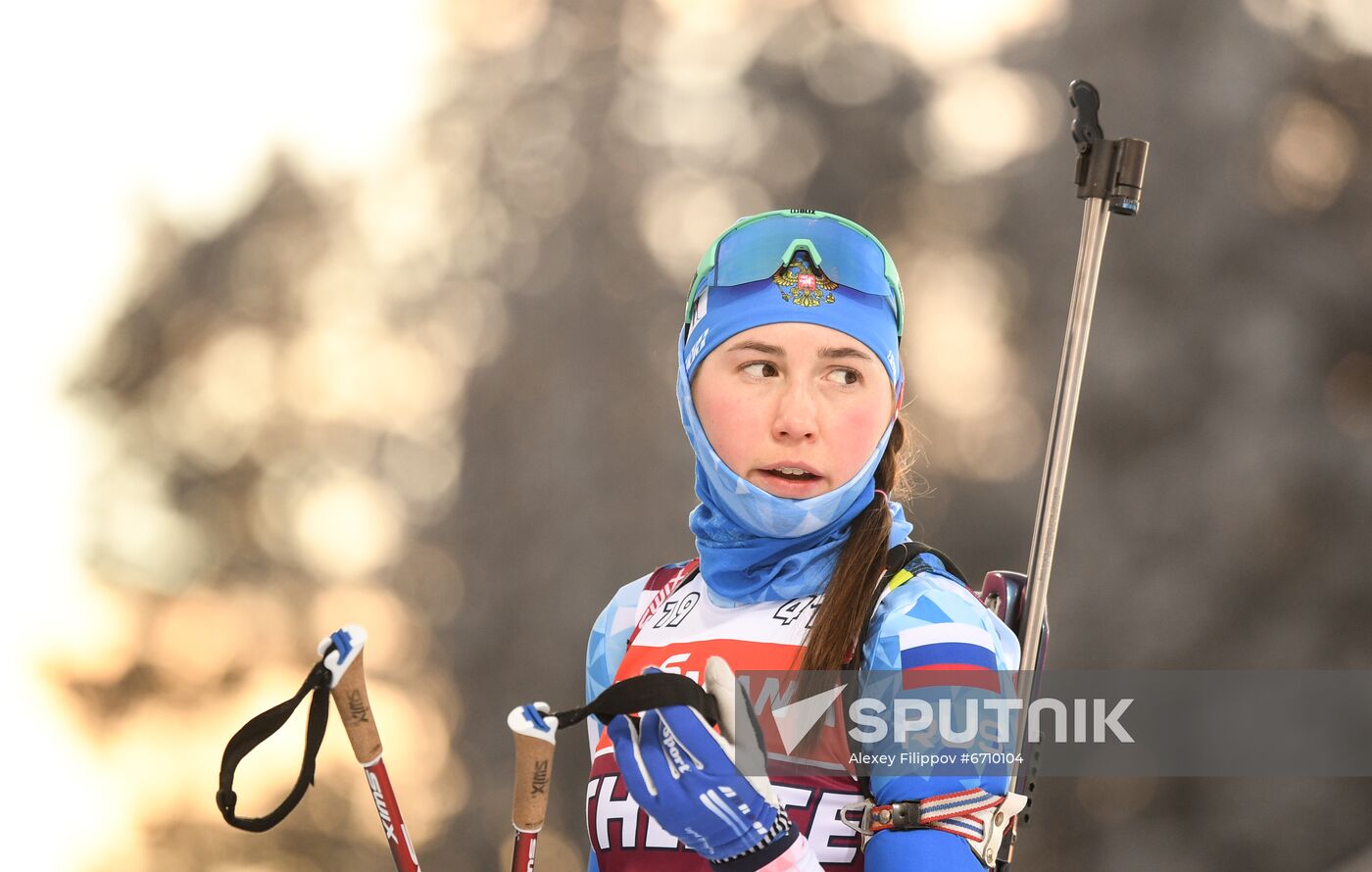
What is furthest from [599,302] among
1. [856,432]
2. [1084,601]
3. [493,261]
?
[856,432]

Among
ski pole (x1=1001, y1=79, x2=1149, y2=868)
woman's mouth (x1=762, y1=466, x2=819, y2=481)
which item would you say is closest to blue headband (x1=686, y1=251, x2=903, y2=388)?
woman's mouth (x1=762, y1=466, x2=819, y2=481)

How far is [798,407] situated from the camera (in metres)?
1.99

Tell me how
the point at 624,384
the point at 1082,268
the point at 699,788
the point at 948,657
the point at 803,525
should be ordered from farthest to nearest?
the point at 624,384, the point at 1082,268, the point at 803,525, the point at 948,657, the point at 699,788

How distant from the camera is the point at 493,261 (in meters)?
7.94

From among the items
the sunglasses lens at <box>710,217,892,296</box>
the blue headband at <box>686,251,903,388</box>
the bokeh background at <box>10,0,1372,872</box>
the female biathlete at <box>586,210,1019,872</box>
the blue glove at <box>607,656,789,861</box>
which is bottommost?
the blue glove at <box>607,656,789,861</box>

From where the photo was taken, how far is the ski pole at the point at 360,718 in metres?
1.97

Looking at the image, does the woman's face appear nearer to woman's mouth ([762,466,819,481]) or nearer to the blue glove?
woman's mouth ([762,466,819,481])

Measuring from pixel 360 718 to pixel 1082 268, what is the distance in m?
1.22

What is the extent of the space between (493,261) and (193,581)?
2340mm

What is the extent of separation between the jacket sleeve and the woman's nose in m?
0.24

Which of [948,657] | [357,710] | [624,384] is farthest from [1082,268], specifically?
[624,384]

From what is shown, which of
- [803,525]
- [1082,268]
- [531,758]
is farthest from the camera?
[1082,268]

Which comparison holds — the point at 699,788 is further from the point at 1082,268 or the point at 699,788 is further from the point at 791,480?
the point at 1082,268

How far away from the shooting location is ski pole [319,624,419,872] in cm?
197
